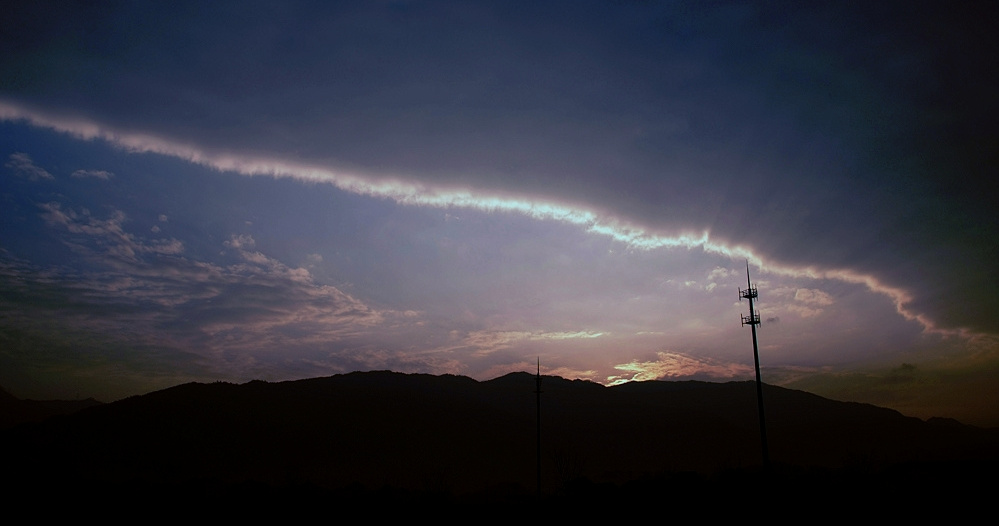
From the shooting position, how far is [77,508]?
128ft

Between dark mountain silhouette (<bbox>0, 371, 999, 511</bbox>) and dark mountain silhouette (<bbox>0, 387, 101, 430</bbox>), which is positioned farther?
dark mountain silhouette (<bbox>0, 387, 101, 430</bbox>)

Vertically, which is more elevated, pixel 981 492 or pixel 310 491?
pixel 981 492

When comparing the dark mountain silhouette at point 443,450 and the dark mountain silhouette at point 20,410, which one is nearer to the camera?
the dark mountain silhouette at point 443,450

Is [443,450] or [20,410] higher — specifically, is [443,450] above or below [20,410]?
below

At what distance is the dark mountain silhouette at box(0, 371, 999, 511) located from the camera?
39.8 m

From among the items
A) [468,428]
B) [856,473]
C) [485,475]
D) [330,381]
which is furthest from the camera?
[330,381]

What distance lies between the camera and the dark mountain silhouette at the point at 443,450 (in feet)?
131

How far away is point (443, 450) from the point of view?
8875cm

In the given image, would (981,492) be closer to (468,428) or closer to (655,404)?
(468,428)

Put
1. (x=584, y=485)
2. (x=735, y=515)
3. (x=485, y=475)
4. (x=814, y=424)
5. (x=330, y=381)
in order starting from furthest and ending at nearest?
1. (x=814, y=424)
2. (x=330, y=381)
3. (x=485, y=475)
4. (x=584, y=485)
5. (x=735, y=515)

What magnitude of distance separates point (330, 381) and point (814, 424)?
123 metres

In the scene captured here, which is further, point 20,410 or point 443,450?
point 20,410

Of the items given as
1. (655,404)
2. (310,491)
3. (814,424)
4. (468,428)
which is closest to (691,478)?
(310,491)

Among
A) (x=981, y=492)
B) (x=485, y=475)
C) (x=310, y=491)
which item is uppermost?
(x=981, y=492)
